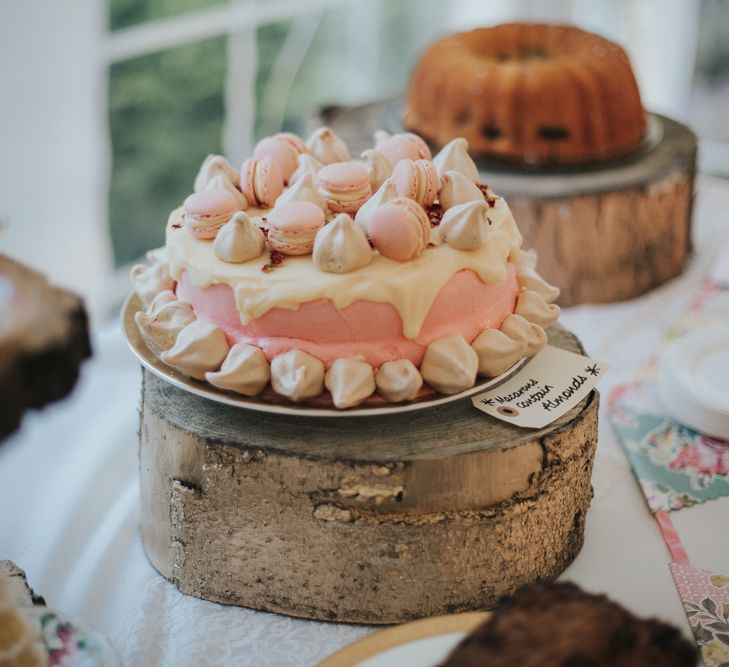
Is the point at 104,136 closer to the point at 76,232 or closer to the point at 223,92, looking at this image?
the point at 76,232

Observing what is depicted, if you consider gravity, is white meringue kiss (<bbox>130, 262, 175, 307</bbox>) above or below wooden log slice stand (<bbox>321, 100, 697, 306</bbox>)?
above

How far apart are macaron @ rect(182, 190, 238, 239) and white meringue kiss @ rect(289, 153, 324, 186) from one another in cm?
15

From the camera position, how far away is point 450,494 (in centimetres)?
134

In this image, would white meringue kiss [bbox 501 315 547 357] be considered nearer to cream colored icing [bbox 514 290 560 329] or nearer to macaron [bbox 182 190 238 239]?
cream colored icing [bbox 514 290 560 329]

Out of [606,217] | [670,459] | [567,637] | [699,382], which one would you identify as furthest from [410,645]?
[606,217]

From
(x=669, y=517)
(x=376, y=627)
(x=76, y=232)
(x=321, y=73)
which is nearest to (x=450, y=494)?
(x=376, y=627)

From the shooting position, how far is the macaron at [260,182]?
5.09 ft

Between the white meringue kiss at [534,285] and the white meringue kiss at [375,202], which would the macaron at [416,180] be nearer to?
the white meringue kiss at [375,202]

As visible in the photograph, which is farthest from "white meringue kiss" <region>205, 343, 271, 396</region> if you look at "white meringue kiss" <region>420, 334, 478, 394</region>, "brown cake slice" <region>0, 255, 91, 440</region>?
"brown cake slice" <region>0, 255, 91, 440</region>

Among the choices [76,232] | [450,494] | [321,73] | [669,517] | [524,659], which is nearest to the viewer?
[524,659]

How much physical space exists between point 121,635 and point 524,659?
0.75 m

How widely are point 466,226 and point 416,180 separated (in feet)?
0.47

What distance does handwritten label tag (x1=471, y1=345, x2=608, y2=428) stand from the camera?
1419 mm

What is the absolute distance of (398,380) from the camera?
1.33 meters
